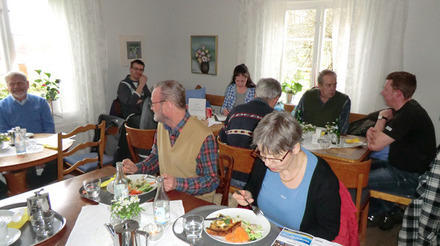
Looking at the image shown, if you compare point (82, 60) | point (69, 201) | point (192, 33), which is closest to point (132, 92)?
point (82, 60)

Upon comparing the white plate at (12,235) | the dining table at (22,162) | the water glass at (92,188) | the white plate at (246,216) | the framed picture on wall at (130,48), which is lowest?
the dining table at (22,162)


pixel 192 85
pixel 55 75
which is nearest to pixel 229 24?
pixel 192 85

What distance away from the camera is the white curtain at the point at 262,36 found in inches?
179

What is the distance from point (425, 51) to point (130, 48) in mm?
4287

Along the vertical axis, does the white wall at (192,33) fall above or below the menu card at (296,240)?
above

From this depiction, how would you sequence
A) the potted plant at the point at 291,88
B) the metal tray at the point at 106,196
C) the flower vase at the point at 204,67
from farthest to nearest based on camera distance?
the flower vase at the point at 204,67
the potted plant at the point at 291,88
the metal tray at the point at 106,196

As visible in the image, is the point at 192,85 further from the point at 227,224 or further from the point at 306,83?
the point at 227,224

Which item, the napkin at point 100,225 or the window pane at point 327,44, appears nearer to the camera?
the napkin at point 100,225

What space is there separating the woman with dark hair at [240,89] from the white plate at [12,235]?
322 centimetres

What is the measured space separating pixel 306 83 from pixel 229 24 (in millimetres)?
1659

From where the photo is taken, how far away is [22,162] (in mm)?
2342

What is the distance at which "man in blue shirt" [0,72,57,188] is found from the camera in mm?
3154

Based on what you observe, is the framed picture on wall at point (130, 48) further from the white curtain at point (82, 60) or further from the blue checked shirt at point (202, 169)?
the blue checked shirt at point (202, 169)

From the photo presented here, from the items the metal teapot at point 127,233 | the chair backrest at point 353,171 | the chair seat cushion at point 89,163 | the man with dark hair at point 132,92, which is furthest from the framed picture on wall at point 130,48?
the metal teapot at point 127,233
